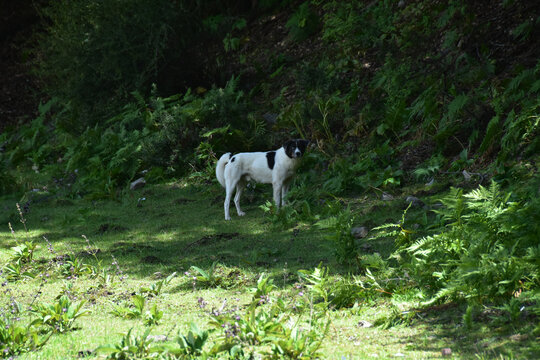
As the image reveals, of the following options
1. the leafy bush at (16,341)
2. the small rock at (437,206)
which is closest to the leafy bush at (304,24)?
the small rock at (437,206)

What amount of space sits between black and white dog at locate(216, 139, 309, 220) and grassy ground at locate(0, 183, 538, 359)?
0.42 meters

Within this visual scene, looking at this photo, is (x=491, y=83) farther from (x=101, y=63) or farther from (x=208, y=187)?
(x=101, y=63)

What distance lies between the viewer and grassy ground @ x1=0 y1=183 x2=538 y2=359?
4035mm

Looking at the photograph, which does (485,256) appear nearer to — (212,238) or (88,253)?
(212,238)

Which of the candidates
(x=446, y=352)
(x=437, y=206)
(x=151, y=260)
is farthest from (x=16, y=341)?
(x=437, y=206)

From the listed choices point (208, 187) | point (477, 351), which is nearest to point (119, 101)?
point (208, 187)

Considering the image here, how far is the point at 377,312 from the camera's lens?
4.66 meters

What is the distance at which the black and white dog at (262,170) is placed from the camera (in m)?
9.66

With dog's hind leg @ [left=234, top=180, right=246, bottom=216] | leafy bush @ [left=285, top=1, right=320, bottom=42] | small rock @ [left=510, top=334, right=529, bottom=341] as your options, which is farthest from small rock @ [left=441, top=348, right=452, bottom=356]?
leafy bush @ [left=285, top=1, right=320, bottom=42]

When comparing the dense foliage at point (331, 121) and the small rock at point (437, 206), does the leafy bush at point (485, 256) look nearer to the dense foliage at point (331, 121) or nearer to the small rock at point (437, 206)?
the dense foliage at point (331, 121)

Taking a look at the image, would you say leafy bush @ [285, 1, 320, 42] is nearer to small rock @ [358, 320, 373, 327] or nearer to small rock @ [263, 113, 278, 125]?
small rock @ [263, 113, 278, 125]

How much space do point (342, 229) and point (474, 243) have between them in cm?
150

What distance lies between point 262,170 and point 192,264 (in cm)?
335

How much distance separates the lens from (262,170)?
9953 mm
